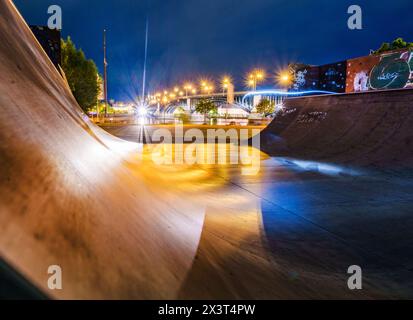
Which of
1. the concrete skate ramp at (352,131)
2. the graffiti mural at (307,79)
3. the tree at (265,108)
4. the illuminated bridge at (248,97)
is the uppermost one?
the illuminated bridge at (248,97)

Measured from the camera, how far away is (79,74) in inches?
1551

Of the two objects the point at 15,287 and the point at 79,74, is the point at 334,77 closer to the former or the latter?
the point at 15,287

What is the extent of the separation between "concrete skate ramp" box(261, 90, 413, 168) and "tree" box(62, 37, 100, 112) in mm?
29658

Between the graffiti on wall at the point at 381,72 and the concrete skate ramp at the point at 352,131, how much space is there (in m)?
1.21

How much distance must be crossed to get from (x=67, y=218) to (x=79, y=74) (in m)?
41.3

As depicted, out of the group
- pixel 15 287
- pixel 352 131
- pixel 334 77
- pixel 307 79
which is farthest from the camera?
pixel 307 79

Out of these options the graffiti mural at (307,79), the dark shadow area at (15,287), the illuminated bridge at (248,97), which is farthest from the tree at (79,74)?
the dark shadow area at (15,287)

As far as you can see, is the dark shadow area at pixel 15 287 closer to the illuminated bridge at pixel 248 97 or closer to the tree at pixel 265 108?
the illuminated bridge at pixel 248 97

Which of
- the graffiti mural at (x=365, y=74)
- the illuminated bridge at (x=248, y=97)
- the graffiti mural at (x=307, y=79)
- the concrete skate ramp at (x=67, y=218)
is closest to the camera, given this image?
the concrete skate ramp at (x=67, y=218)

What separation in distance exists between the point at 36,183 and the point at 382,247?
15.5 ft

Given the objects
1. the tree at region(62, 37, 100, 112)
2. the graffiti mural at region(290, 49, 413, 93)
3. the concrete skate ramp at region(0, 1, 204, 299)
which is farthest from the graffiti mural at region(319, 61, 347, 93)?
the tree at region(62, 37, 100, 112)

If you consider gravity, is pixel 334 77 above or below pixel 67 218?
above

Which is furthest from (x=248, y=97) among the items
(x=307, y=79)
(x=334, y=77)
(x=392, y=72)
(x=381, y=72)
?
(x=392, y=72)

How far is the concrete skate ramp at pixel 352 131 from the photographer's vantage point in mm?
10827
